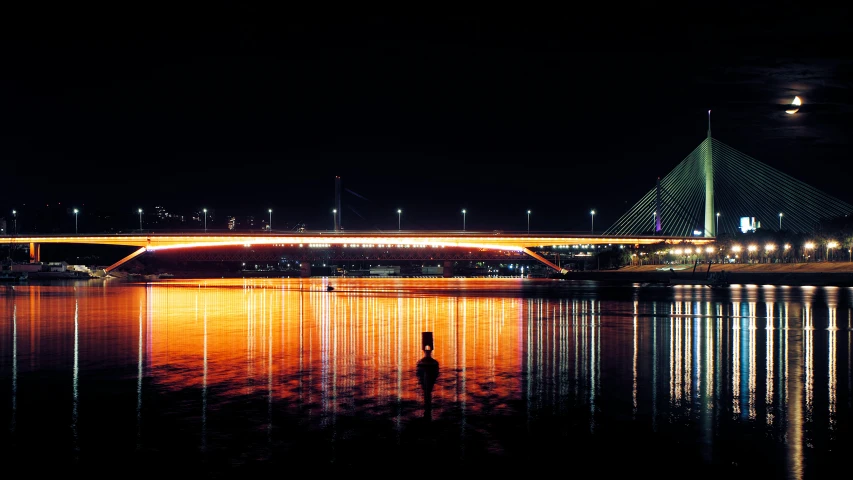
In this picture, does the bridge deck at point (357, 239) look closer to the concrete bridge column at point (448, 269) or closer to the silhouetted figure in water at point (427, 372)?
the concrete bridge column at point (448, 269)

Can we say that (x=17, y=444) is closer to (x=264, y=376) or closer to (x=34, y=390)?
(x=34, y=390)

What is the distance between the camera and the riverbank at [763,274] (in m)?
87.8

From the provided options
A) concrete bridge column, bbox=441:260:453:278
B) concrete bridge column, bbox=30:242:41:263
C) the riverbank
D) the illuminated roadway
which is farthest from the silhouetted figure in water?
concrete bridge column, bbox=441:260:453:278

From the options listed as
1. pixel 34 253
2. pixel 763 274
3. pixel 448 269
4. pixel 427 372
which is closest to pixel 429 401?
pixel 427 372

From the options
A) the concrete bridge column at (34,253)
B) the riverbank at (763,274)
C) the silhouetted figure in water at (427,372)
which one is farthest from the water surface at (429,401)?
the concrete bridge column at (34,253)

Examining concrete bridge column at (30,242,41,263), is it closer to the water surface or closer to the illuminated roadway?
the illuminated roadway

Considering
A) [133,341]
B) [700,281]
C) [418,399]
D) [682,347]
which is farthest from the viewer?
[700,281]

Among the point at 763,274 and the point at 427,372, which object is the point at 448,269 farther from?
the point at 427,372

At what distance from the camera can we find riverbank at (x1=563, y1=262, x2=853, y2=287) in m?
87.8

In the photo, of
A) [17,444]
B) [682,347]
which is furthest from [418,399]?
[682,347]

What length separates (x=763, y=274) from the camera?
317ft

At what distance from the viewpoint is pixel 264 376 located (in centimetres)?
1752

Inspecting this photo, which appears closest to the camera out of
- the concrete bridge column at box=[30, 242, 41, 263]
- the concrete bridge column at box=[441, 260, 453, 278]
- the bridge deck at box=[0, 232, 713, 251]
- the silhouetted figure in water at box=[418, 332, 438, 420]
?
the silhouetted figure in water at box=[418, 332, 438, 420]

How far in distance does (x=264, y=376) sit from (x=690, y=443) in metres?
9.37
